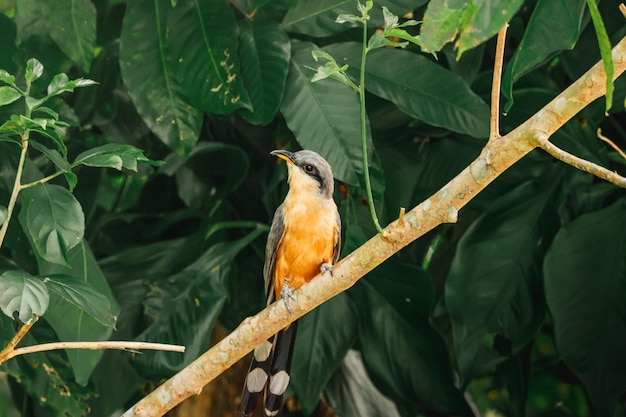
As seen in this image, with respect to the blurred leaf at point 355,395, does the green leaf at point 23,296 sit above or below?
above

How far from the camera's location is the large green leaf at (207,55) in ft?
7.64

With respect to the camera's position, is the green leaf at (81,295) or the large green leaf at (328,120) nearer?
the green leaf at (81,295)

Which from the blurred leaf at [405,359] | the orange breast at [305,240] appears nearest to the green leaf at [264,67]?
the orange breast at [305,240]

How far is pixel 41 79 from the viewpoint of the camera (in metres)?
2.44

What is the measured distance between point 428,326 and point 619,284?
542 millimetres

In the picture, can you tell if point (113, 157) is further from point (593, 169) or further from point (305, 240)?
point (593, 169)

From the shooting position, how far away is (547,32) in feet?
5.65

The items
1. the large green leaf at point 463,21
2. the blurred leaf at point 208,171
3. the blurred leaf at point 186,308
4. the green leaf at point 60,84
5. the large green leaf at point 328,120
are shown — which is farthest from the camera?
the blurred leaf at point 208,171

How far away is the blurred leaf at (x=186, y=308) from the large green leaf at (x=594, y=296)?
0.90 m

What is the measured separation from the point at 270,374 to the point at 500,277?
726mm

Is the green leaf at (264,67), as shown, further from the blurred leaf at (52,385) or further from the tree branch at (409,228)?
the blurred leaf at (52,385)

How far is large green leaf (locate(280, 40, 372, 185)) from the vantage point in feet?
7.37

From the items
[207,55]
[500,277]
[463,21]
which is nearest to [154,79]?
[207,55]

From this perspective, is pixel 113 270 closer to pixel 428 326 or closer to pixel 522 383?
pixel 428 326
